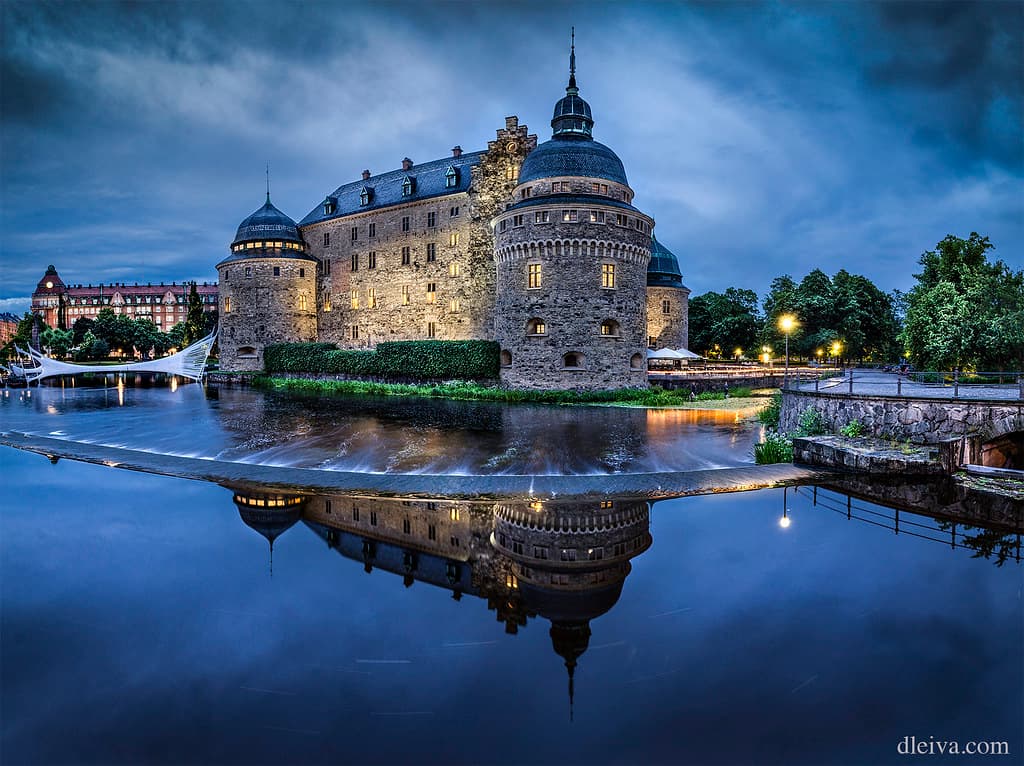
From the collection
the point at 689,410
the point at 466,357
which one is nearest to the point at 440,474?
the point at 689,410

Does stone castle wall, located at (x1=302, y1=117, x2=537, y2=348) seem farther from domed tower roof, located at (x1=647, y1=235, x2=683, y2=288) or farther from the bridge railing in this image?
the bridge railing

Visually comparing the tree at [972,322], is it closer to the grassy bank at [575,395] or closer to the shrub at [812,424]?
the grassy bank at [575,395]

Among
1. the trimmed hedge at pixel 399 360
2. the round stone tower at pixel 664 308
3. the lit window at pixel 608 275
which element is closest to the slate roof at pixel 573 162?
the lit window at pixel 608 275

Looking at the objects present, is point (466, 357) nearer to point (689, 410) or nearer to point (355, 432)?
point (689, 410)

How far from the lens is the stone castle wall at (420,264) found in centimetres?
4141

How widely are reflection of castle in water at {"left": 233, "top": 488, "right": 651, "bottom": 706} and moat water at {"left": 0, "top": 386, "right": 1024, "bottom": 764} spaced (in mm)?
45

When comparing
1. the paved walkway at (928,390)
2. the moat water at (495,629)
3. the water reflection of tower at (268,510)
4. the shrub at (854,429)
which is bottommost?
the moat water at (495,629)

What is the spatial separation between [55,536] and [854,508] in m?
12.9

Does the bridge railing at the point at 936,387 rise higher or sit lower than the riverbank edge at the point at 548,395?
higher

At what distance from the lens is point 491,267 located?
41.7 metres

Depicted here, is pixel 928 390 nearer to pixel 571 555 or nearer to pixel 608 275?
pixel 571 555

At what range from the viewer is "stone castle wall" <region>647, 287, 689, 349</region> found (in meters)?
49.5

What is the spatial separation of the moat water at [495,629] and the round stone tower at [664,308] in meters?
40.2

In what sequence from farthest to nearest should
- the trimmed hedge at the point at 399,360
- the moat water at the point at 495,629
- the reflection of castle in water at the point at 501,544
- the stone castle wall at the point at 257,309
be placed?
1. the stone castle wall at the point at 257,309
2. the trimmed hedge at the point at 399,360
3. the reflection of castle in water at the point at 501,544
4. the moat water at the point at 495,629
